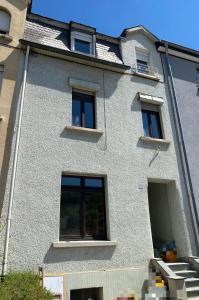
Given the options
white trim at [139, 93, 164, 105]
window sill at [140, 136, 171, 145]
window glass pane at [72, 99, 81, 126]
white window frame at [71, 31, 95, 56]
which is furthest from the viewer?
white window frame at [71, 31, 95, 56]

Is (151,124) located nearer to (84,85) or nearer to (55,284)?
(84,85)

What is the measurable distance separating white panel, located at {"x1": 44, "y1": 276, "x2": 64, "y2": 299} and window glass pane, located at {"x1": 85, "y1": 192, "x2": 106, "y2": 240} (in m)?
1.46

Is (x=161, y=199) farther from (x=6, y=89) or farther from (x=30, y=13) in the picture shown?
(x=30, y=13)

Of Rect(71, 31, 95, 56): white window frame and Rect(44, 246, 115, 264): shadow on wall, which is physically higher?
Rect(71, 31, 95, 56): white window frame

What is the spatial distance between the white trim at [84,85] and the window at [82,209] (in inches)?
131

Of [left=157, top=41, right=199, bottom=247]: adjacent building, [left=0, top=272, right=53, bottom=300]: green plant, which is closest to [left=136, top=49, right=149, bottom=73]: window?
[left=157, top=41, right=199, bottom=247]: adjacent building

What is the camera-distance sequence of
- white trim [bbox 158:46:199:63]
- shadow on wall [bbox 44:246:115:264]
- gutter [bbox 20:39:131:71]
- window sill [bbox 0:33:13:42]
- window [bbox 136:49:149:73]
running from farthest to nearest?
white trim [bbox 158:46:199:63] < window [bbox 136:49:149:73] < gutter [bbox 20:39:131:71] < window sill [bbox 0:33:13:42] < shadow on wall [bbox 44:246:115:264]

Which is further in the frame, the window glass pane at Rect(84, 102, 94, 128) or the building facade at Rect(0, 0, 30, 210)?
the window glass pane at Rect(84, 102, 94, 128)

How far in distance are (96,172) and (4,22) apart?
636 cm

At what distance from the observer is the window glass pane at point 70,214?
23.6 ft

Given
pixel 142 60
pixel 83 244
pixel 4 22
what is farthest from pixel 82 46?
pixel 83 244

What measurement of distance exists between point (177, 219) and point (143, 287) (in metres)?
2.71

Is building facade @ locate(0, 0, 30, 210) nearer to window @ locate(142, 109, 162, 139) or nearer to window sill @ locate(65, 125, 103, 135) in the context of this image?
window sill @ locate(65, 125, 103, 135)

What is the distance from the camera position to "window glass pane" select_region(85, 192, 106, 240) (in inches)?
294
